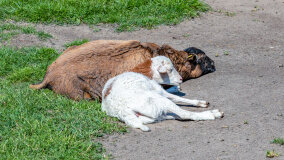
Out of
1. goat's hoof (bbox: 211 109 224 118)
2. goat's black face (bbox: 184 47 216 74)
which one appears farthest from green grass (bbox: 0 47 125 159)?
goat's black face (bbox: 184 47 216 74)

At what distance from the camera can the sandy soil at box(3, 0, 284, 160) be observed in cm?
496

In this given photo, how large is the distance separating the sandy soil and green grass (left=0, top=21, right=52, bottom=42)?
0.17 meters

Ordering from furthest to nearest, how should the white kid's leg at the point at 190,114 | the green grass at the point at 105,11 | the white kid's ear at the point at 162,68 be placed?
1. the green grass at the point at 105,11
2. the white kid's ear at the point at 162,68
3. the white kid's leg at the point at 190,114

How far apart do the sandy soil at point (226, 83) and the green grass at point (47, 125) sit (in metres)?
0.27

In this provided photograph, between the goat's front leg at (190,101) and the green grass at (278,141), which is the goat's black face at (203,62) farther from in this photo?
the green grass at (278,141)

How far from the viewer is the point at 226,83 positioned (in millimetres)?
7188

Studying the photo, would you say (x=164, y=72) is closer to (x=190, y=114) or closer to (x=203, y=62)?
(x=190, y=114)

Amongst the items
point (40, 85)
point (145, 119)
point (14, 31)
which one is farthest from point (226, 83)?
point (14, 31)

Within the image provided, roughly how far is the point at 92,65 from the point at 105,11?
4.34 m

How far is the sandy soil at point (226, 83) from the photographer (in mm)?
4957

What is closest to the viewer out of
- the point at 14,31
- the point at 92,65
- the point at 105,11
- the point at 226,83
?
the point at 92,65

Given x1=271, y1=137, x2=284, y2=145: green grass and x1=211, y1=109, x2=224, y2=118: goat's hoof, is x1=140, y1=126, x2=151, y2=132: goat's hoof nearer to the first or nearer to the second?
x1=211, y1=109, x2=224, y2=118: goat's hoof

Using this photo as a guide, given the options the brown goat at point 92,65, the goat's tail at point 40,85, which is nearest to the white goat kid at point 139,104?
the brown goat at point 92,65

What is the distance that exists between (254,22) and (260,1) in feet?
5.03
